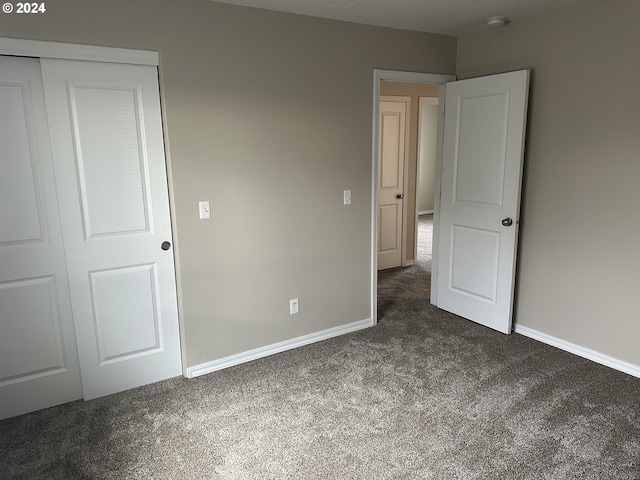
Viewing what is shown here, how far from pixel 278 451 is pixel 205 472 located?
0.36m

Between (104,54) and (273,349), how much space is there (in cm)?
217

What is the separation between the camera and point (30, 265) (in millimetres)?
2516

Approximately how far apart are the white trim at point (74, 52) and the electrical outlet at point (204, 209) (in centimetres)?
84

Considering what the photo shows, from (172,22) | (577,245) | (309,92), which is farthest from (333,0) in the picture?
(577,245)

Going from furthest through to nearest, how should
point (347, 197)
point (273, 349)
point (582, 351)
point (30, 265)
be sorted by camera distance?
1. point (347, 197)
2. point (273, 349)
3. point (582, 351)
4. point (30, 265)

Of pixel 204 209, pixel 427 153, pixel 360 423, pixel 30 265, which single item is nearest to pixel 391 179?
pixel 204 209

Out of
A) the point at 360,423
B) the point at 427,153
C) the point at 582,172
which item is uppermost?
the point at 427,153

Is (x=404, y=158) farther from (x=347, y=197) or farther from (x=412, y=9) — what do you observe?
(x=412, y=9)

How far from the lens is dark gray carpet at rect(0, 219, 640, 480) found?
2.15 metres

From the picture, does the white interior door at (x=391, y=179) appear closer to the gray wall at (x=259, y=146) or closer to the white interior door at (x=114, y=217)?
the gray wall at (x=259, y=146)

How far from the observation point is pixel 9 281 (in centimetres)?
248

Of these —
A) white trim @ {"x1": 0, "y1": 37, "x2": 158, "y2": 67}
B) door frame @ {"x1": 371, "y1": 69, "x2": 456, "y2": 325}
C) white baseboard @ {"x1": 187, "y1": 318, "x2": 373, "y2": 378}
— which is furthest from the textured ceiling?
white baseboard @ {"x1": 187, "y1": 318, "x2": 373, "y2": 378}

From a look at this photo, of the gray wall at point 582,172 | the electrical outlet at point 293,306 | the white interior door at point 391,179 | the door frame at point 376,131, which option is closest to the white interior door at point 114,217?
the electrical outlet at point 293,306

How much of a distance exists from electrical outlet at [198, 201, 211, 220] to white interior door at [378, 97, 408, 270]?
276 cm
